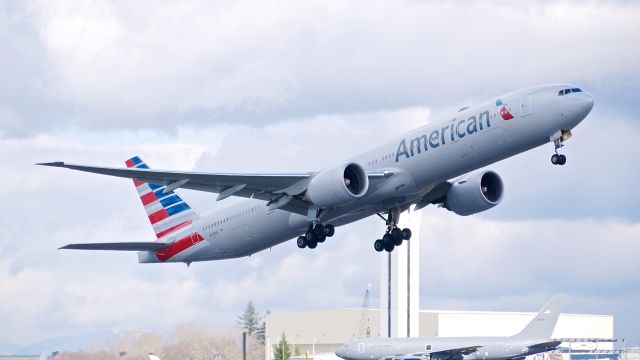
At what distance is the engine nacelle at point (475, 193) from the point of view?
50594 millimetres

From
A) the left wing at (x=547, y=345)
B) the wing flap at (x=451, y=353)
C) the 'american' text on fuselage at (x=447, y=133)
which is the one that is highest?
the 'american' text on fuselage at (x=447, y=133)

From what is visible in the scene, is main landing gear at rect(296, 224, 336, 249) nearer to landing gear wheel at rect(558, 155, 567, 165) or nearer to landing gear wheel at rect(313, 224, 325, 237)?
landing gear wheel at rect(313, 224, 325, 237)

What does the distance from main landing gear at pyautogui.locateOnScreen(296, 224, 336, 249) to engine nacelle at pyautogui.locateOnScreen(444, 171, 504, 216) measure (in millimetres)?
6515

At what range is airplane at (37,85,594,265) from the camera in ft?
140

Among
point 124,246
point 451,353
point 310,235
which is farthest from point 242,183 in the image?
point 451,353

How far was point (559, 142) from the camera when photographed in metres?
42.4

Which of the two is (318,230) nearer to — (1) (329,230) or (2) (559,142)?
(1) (329,230)

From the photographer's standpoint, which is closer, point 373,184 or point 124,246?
point 373,184

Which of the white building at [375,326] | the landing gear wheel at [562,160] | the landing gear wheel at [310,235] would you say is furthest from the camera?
the white building at [375,326]

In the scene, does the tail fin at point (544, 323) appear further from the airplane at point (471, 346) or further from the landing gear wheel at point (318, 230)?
the landing gear wheel at point (318, 230)

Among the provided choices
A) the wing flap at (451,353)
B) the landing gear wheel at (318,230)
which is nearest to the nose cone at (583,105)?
the landing gear wheel at (318,230)

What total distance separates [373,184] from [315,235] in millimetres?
4454

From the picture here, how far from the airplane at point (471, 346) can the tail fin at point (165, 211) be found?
26098mm

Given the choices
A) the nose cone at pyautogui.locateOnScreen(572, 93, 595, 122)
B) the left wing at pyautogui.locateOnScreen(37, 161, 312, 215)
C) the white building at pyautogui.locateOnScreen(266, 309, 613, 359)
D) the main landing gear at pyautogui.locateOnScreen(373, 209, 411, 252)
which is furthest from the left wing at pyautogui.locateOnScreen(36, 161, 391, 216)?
the white building at pyautogui.locateOnScreen(266, 309, 613, 359)
